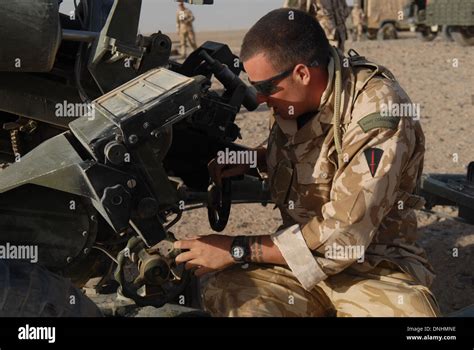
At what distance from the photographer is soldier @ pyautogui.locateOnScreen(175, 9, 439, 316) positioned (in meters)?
2.85

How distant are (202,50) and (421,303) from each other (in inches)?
58.7

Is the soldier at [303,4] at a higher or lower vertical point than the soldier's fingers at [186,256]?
higher

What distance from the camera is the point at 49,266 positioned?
9.32 feet

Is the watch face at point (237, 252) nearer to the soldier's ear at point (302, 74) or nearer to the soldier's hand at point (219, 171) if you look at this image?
the soldier's hand at point (219, 171)

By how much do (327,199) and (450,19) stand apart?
58.9 feet

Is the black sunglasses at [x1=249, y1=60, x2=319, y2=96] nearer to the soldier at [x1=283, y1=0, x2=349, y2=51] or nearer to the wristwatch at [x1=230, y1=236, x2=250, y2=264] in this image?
the wristwatch at [x1=230, y1=236, x2=250, y2=264]

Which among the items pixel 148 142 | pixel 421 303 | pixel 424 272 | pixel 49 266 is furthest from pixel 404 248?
pixel 49 266

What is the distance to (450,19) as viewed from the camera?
1980cm

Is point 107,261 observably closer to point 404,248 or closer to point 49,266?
point 49,266

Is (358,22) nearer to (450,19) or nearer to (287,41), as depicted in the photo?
(450,19)

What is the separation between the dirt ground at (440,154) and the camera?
476cm

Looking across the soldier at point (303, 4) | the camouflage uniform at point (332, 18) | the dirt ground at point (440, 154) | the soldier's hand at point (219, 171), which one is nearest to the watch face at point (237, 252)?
the soldier's hand at point (219, 171)

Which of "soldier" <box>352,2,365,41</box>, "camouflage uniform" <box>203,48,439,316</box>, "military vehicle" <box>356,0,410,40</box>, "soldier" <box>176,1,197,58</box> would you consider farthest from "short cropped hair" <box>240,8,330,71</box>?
"soldier" <box>352,2,365,41</box>
